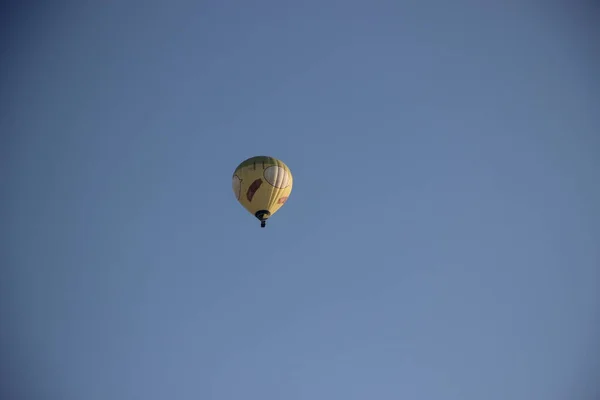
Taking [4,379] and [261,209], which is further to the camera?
[4,379]

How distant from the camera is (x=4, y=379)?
3547cm

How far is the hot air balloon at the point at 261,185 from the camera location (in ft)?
68.7

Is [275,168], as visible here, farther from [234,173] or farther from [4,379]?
[4,379]

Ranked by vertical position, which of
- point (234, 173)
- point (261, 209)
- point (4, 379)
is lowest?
point (4, 379)

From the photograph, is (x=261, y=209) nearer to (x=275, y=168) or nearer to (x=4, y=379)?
(x=275, y=168)

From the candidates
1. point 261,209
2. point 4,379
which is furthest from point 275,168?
point 4,379

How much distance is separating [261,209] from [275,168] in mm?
1943

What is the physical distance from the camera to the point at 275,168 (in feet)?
69.8

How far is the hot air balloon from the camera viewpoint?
2094 centimetres

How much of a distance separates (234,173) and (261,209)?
219 centimetres

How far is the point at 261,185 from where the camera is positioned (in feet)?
68.7

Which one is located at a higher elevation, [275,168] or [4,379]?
[275,168]

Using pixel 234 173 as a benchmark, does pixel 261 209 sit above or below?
below

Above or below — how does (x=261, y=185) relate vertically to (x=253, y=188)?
above
